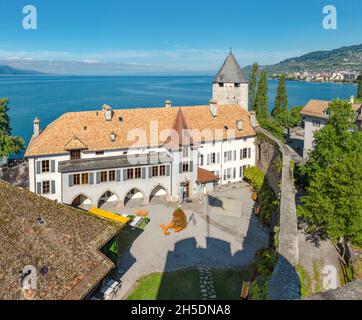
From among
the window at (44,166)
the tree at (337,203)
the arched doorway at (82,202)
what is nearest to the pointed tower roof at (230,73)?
the arched doorway at (82,202)

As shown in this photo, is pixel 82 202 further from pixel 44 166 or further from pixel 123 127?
pixel 123 127

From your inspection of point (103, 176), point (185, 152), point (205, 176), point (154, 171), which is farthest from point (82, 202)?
point (205, 176)

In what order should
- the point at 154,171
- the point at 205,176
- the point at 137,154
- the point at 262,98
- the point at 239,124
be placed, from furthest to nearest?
the point at 262,98 < the point at 239,124 < the point at 205,176 < the point at 137,154 < the point at 154,171

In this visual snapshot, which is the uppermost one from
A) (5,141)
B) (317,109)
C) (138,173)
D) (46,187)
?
(317,109)

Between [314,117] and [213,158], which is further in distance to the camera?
[314,117]

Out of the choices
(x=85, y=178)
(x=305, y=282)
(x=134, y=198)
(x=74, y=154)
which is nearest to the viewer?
(x=305, y=282)

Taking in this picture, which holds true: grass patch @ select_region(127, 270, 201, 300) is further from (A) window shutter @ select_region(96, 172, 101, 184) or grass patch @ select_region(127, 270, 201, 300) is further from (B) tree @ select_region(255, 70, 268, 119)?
(B) tree @ select_region(255, 70, 268, 119)

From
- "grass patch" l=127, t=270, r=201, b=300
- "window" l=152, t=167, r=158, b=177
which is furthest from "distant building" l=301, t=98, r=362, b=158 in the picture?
"grass patch" l=127, t=270, r=201, b=300

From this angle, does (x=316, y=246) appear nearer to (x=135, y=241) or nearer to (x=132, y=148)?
(x=135, y=241)
